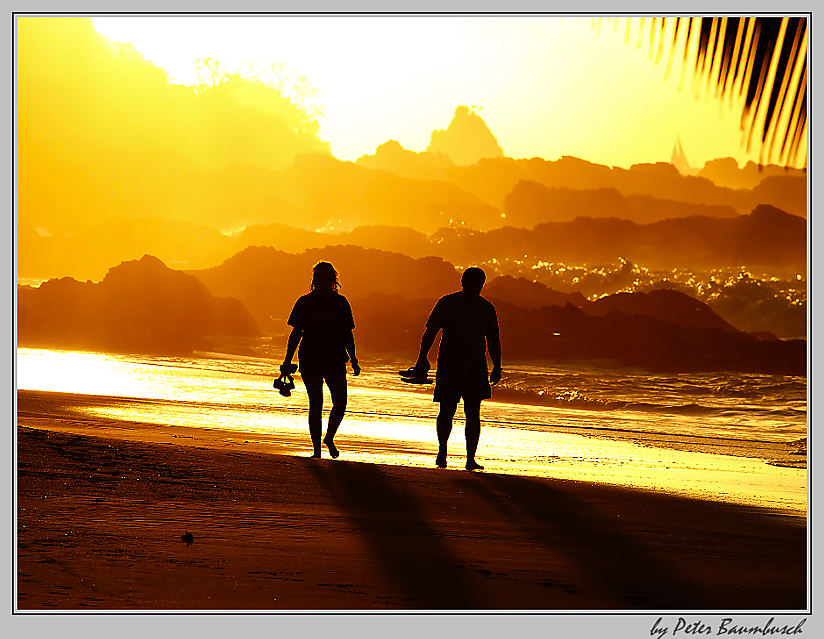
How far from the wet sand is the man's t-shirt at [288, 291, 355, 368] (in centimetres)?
92

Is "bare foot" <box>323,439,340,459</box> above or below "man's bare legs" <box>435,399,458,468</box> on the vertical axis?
below

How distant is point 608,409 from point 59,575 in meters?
20.7

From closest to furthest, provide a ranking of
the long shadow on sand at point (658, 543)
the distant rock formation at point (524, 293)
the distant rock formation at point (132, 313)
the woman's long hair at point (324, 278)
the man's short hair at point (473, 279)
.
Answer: the long shadow on sand at point (658, 543) → the man's short hair at point (473, 279) → the woman's long hair at point (324, 278) → the distant rock formation at point (132, 313) → the distant rock formation at point (524, 293)

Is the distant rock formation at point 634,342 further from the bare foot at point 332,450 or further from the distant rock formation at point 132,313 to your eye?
the bare foot at point 332,450

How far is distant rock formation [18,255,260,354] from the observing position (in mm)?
41500

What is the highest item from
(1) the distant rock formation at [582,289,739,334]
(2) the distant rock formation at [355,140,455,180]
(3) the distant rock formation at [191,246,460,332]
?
(2) the distant rock formation at [355,140,455,180]

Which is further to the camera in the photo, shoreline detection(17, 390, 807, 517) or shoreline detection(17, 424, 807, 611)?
shoreline detection(17, 390, 807, 517)

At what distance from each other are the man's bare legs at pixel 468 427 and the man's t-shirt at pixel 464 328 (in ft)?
0.91

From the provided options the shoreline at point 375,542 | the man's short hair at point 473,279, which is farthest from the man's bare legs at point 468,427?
the man's short hair at point 473,279

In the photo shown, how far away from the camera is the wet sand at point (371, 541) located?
427 centimetres

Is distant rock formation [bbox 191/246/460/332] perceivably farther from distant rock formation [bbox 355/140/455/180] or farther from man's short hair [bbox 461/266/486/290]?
man's short hair [bbox 461/266/486/290]

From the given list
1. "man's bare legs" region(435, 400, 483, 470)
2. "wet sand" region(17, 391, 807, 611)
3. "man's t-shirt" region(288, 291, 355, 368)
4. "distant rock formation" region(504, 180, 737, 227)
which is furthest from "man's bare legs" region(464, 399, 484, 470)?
"distant rock formation" region(504, 180, 737, 227)

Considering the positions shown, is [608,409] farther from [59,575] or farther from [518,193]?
[518,193]

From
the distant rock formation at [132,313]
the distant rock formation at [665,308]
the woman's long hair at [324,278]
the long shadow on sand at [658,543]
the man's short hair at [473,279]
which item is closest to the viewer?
the long shadow on sand at [658,543]
